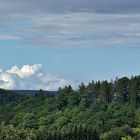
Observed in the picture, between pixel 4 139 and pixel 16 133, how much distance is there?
6625 millimetres

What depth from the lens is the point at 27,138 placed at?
16162 cm

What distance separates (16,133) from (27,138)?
9.83 ft

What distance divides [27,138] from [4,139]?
6675mm

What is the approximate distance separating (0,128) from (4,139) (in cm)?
797

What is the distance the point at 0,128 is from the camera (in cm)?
16438

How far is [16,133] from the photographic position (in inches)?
6417

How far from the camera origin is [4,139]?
15675 cm
